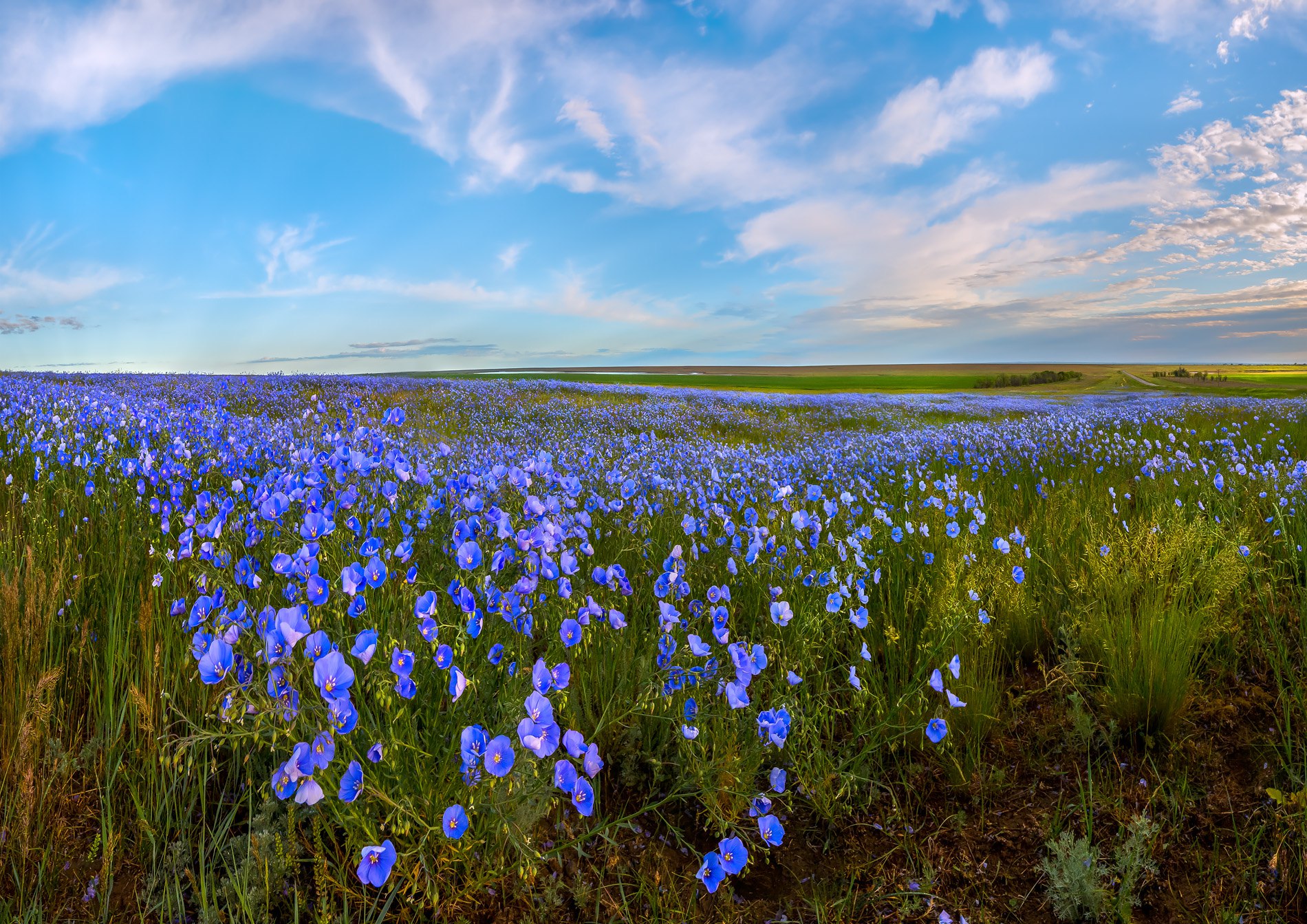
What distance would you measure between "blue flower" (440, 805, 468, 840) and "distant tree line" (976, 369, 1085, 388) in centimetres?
5913

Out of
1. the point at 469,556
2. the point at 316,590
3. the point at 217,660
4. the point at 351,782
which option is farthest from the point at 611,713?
the point at 217,660

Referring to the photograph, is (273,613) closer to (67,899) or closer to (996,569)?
(67,899)

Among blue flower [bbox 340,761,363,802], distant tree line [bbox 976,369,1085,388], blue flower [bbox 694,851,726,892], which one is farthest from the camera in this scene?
distant tree line [bbox 976,369,1085,388]

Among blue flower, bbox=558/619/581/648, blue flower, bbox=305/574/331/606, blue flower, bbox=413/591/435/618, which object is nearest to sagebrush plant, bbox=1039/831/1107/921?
blue flower, bbox=558/619/581/648

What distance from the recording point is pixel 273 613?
6.05 ft

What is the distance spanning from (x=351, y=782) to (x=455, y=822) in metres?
0.28

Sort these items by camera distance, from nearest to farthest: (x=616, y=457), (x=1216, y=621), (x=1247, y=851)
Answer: (x=1247, y=851), (x=1216, y=621), (x=616, y=457)

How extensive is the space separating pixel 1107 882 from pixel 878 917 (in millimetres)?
743

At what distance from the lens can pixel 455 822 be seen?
1542 mm

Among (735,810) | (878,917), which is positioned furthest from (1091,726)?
(735,810)

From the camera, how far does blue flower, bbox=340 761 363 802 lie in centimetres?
154

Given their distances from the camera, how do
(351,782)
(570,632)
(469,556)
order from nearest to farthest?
(351,782)
(570,632)
(469,556)

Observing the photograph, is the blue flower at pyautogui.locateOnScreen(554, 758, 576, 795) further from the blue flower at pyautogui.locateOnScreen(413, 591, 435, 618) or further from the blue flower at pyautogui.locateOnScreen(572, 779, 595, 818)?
the blue flower at pyautogui.locateOnScreen(413, 591, 435, 618)

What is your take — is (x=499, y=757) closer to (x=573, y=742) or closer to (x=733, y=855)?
(x=573, y=742)
